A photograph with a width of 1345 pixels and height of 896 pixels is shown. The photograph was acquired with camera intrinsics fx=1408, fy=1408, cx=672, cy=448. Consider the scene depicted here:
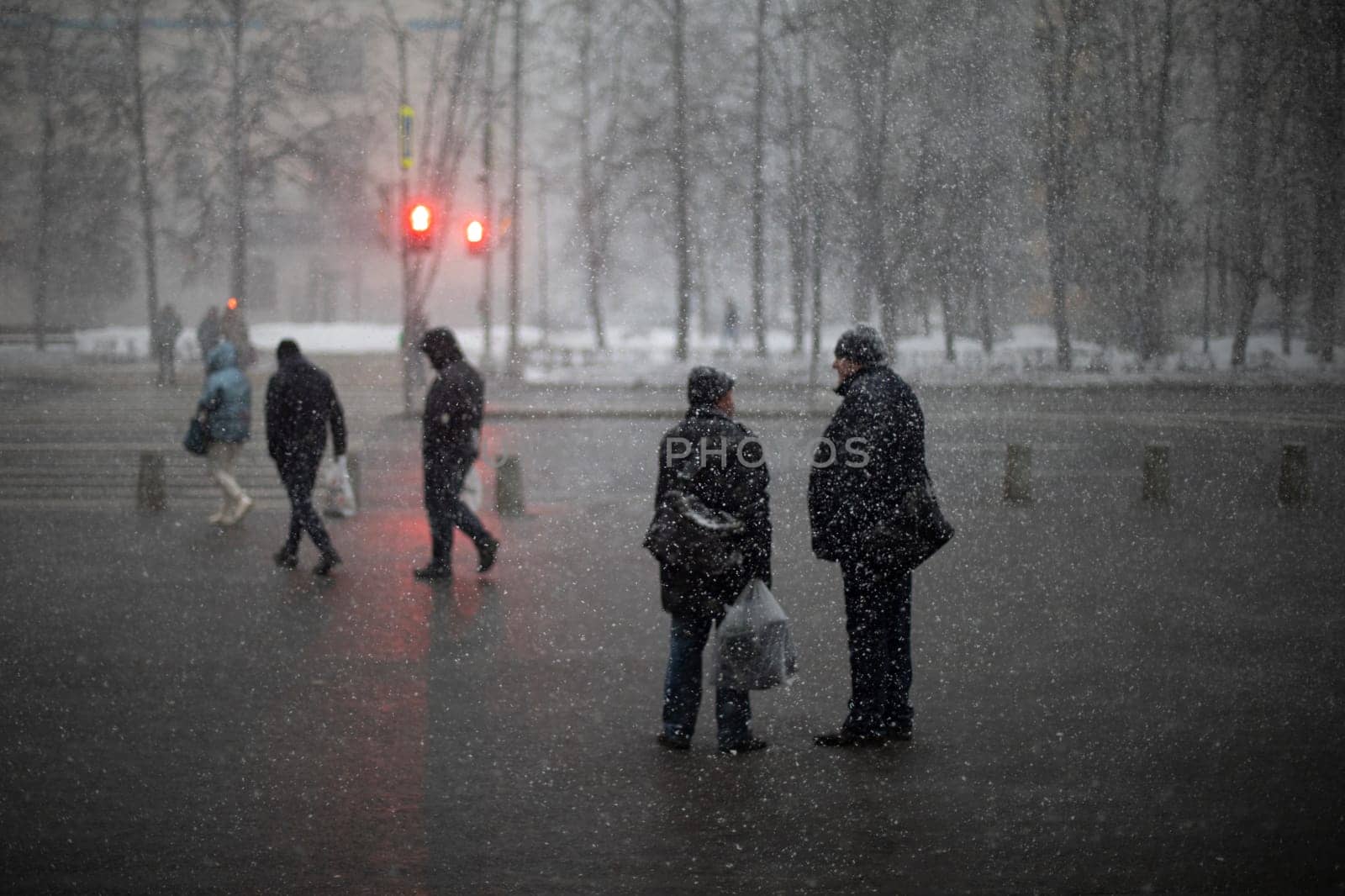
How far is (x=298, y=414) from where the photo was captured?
386 inches

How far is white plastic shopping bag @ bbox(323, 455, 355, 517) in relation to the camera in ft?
38.7

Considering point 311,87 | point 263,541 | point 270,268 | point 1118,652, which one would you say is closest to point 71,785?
point 1118,652

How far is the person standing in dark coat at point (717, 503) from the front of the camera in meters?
5.48

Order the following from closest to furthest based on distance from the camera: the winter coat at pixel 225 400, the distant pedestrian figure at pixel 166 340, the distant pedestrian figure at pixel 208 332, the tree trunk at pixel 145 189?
1. the winter coat at pixel 225 400
2. the distant pedestrian figure at pixel 208 332
3. the tree trunk at pixel 145 189
4. the distant pedestrian figure at pixel 166 340

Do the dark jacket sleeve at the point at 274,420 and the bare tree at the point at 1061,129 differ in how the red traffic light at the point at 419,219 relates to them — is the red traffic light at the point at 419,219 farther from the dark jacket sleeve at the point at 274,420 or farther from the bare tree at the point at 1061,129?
the bare tree at the point at 1061,129

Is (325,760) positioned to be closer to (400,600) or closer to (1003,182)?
(400,600)

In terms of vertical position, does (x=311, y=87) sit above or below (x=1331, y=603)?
above

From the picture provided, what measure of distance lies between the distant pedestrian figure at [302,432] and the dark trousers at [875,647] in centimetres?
506

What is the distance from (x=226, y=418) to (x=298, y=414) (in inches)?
86.2

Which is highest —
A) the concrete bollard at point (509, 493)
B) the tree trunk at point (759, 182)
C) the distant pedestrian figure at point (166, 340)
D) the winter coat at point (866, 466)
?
the tree trunk at point (759, 182)

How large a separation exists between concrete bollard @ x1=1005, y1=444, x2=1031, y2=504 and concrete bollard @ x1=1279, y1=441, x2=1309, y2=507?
2318 mm

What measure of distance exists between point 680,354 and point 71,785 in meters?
31.7

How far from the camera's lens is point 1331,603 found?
336 inches

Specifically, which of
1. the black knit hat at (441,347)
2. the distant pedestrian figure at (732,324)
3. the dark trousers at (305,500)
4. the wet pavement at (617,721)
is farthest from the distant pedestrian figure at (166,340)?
the black knit hat at (441,347)
